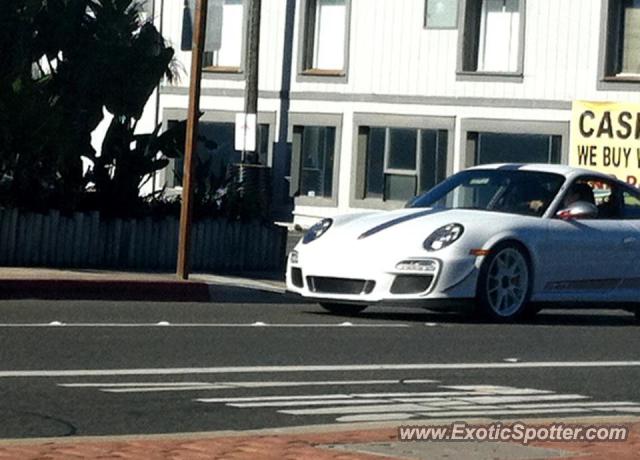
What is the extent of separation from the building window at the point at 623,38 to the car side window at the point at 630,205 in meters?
22.6

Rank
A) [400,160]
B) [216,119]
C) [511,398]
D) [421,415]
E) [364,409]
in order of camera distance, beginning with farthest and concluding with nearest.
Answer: [216,119]
[400,160]
[511,398]
[364,409]
[421,415]

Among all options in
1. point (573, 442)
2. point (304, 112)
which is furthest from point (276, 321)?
point (304, 112)

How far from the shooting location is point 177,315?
16109mm

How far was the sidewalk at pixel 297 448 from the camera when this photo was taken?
755 centimetres

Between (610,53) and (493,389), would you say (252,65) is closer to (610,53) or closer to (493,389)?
(610,53)

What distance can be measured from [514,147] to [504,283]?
25.2m

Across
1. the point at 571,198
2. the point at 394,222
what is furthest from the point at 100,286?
the point at 571,198

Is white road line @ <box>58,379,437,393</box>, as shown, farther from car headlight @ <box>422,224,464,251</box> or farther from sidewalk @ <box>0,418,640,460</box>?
car headlight @ <box>422,224,464,251</box>

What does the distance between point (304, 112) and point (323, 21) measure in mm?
2228

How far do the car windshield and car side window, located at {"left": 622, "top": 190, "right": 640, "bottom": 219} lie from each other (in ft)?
2.72

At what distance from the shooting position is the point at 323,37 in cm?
4397

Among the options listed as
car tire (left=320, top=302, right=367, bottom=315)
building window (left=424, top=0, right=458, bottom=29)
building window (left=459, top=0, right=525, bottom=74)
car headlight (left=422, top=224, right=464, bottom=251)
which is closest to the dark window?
building window (left=424, top=0, right=458, bottom=29)

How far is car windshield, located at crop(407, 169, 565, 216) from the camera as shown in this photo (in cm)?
1681

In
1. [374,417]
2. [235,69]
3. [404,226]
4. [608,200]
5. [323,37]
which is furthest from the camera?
[235,69]
